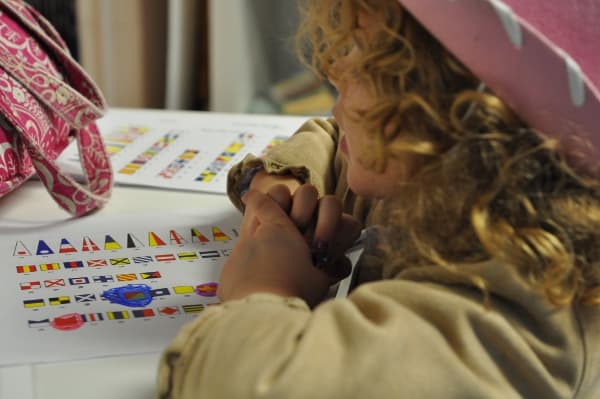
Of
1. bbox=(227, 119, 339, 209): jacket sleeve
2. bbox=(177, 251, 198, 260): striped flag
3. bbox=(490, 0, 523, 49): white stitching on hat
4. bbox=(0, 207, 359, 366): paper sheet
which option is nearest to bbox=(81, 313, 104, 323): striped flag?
Result: bbox=(0, 207, 359, 366): paper sheet

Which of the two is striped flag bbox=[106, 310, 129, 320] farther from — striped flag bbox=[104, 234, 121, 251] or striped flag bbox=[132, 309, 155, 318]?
striped flag bbox=[104, 234, 121, 251]

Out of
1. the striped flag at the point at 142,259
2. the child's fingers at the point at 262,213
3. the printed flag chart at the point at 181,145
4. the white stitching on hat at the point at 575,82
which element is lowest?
the printed flag chart at the point at 181,145

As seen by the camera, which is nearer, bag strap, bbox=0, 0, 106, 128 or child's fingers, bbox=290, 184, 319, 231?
child's fingers, bbox=290, 184, 319, 231

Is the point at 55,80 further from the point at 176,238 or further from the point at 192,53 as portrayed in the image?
the point at 192,53

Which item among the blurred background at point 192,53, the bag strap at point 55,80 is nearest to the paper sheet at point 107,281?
the bag strap at point 55,80

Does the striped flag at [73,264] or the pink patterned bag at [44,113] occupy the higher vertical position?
the pink patterned bag at [44,113]

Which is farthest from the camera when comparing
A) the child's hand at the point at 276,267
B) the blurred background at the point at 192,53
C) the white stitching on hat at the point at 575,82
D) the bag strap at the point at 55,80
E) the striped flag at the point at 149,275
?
the blurred background at the point at 192,53

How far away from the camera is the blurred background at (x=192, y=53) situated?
1578 millimetres

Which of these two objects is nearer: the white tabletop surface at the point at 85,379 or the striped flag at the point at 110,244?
the white tabletop surface at the point at 85,379

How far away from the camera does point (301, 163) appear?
77 cm

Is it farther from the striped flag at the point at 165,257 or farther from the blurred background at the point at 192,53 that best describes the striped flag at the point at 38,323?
the blurred background at the point at 192,53

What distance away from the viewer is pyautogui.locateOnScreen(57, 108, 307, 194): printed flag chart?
34.0 inches

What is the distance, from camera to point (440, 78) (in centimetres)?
48

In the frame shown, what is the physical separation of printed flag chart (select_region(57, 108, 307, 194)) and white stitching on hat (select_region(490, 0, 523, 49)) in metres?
0.44
